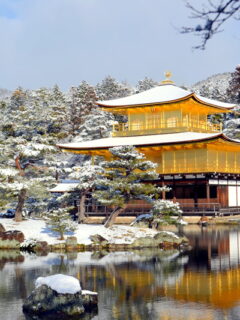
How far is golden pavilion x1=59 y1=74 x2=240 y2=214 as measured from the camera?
1781 inches

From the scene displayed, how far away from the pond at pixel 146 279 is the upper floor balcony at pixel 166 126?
870 inches

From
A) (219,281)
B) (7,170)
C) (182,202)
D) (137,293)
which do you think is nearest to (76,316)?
(137,293)

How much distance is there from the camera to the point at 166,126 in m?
50.6

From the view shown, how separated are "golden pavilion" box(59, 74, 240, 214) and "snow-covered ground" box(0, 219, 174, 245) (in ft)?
49.9

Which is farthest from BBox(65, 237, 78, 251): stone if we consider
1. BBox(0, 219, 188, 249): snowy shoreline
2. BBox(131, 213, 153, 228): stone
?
BBox(131, 213, 153, 228): stone

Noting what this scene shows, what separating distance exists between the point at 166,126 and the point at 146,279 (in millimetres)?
33013

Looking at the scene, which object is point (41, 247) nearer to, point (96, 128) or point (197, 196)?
point (197, 196)

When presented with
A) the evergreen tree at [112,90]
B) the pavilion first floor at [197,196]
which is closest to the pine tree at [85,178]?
the pavilion first floor at [197,196]

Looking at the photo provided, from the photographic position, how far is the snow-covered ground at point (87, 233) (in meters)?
28.0

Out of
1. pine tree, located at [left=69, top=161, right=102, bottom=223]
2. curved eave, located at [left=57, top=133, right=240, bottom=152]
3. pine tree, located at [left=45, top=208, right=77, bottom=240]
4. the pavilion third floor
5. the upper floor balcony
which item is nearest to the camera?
pine tree, located at [left=45, top=208, right=77, bottom=240]

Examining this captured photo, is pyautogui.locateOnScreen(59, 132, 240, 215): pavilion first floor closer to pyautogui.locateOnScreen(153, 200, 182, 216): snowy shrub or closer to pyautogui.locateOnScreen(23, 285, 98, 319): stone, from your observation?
pyautogui.locateOnScreen(153, 200, 182, 216): snowy shrub

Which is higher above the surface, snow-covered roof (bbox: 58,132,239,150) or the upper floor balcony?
the upper floor balcony

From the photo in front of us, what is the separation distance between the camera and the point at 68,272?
20062 mm

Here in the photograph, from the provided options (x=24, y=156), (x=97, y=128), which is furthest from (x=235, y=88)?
(x=24, y=156)
